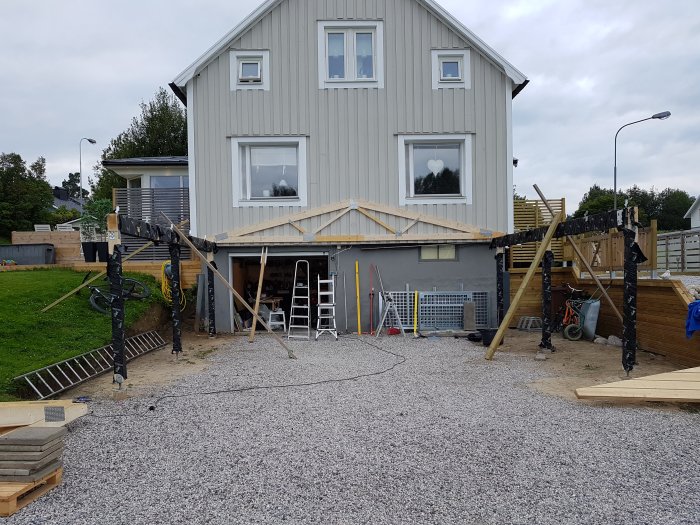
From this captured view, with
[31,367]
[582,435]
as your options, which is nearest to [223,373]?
[31,367]

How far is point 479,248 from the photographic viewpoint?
41.4 ft

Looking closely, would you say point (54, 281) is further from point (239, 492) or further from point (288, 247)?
point (239, 492)

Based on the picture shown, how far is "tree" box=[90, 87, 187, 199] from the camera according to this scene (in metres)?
33.8

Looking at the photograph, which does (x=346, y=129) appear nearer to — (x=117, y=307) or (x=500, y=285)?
(x=500, y=285)

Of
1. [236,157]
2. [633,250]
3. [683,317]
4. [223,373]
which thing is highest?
[236,157]

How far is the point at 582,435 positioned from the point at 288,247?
885 cm

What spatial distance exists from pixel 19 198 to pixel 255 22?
28.8 m

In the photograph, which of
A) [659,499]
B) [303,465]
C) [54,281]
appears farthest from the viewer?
[54,281]

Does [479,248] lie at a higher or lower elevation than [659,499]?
higher

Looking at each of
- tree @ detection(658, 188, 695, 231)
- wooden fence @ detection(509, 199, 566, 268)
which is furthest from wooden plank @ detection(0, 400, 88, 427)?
tree @ detection(658, 188, 695, 231)

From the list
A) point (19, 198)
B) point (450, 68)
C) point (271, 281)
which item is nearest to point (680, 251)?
point (450, 68)

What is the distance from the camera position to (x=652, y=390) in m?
6.08

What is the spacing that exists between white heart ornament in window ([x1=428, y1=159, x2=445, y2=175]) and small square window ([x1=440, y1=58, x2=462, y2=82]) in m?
2.12

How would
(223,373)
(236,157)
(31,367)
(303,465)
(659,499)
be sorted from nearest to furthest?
(659,499) → (303,465) → (31,367) → (223,373) → (236,157)
